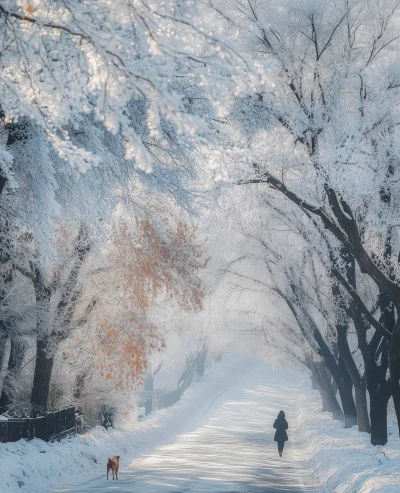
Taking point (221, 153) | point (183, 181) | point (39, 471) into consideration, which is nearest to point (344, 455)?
point (39, 471)

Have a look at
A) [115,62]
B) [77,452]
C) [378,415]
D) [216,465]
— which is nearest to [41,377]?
[77,452]

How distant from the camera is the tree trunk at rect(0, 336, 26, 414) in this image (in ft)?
66.7

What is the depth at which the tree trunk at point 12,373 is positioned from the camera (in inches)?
800

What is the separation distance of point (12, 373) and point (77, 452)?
9.64 ft

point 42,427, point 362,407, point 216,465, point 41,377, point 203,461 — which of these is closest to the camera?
point 42,427

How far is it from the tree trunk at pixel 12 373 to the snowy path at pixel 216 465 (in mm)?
3888

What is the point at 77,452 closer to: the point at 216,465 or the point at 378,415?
the point at 216,465

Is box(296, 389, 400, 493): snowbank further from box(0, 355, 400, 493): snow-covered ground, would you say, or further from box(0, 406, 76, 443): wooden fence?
box(0, 406, 76, 443): wooden fence

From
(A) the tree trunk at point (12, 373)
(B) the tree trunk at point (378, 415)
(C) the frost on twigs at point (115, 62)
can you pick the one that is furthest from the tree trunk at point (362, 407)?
(C) the frost on twigs at point (115, 62)

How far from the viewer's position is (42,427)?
19.6 meters

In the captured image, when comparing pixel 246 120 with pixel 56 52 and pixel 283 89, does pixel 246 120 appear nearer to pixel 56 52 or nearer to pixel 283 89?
pixel 283 89

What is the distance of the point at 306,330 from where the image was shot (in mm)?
28125

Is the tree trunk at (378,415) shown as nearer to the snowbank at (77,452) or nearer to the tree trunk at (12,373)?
the snowbank at (77,452)

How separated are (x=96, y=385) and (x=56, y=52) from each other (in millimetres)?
21463
